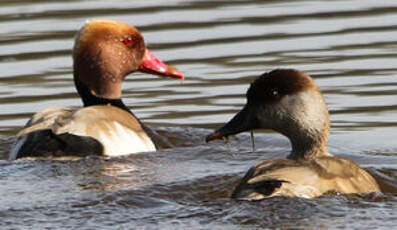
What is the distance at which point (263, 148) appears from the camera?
10.6m

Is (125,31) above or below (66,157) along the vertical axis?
above

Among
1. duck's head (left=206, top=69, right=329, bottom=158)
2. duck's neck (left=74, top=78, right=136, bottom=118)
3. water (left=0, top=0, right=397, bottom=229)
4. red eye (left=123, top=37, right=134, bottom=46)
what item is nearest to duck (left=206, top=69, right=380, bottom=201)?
duck's head (left=206, top=69, right=329, bottom=158)

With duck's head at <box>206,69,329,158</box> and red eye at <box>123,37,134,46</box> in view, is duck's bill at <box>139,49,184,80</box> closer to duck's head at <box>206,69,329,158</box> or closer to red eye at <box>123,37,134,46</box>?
red eye at <box>123,37,134,46</box>

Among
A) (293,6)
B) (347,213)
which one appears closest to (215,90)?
(293,6)

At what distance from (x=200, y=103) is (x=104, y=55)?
1638mm

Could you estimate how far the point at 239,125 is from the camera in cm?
859

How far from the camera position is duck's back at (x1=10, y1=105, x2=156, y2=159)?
31.2 feet

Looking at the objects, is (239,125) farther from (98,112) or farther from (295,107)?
(98,112)

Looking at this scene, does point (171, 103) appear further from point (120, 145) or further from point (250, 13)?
point (250, 13)

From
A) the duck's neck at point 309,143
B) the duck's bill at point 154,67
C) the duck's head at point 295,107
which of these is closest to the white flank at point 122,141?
the duck's bill at point 154,67

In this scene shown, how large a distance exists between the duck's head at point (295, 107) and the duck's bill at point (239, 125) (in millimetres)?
126

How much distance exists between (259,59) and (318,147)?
17.7 feet

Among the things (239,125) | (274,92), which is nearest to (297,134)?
(274,92)

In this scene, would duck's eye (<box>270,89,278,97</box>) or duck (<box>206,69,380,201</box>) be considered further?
duck's eye (<box>270,89,278,97</box>)
